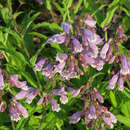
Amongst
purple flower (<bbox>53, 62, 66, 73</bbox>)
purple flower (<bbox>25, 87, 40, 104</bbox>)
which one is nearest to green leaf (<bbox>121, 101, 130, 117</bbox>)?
purple flower (<bbox>53, 62, 66, 73</bbox>)

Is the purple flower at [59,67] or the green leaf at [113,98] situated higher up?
the purple flower at [59,67]

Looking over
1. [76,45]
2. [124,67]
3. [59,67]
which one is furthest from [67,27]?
[124,67]

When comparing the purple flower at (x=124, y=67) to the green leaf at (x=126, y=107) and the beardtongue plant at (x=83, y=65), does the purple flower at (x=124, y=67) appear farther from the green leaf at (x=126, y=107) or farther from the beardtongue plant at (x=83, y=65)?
the green leaf at (x=126, y=107)

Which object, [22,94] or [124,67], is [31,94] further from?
[124,67]

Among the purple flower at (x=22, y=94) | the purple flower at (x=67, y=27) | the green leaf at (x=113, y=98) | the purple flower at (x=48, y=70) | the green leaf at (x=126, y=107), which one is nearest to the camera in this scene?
the purple flower at (x=67, y=27)

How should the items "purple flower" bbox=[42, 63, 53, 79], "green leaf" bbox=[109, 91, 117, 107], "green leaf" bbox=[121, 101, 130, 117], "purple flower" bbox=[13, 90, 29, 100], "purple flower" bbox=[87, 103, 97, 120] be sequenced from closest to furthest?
1. "purple flower" bbox=[87, 103, 97, 120]
2. "purple flower" bbox=[42, 63, 53, 79]
3. "purple flower" bbox=[13, 90, 29, 100]
4. "green leaf" bbox=[121, 101, 130, 117]
5. "green leaf" bbox=[109, 91, 117, 107]

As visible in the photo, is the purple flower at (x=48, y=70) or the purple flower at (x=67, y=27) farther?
the purple flower at (x=48, y=70)

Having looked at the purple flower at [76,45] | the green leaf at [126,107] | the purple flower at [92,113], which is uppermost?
the purple flower at [76,45]

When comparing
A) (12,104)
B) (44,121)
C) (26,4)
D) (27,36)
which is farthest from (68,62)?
(26,4)

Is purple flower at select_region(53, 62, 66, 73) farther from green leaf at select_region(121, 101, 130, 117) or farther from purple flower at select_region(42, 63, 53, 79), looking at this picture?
green leaf at select_region(121, 101, 130, 117)

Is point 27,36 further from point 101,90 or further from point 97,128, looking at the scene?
point 97,128

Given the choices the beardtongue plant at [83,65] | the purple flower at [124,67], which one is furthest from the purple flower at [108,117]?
the purple flower at [124,67]
